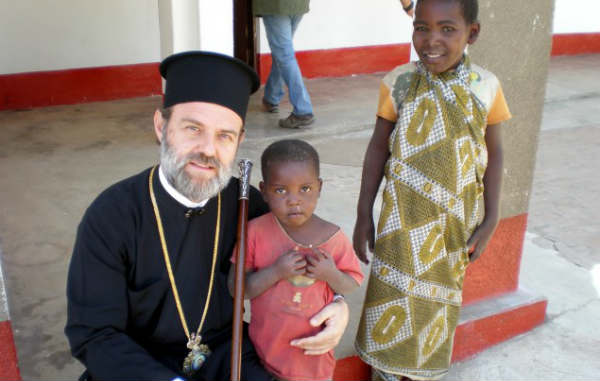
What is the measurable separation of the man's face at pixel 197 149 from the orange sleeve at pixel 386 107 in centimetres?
66

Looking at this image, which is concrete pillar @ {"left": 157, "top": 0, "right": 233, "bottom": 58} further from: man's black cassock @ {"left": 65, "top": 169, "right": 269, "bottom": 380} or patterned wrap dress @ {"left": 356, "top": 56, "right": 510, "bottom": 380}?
man's black cassock @ {"left": 65, "top": 169, "right": 269, "bottom": 380}

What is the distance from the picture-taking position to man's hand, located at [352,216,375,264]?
259 cm

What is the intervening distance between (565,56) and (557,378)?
8.21 m

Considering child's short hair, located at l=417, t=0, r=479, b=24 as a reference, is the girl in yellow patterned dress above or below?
below

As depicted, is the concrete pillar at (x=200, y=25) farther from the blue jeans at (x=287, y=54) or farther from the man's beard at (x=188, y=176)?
the man's beard at (x=188, y=176)

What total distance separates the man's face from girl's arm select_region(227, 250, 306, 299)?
1.00 ft

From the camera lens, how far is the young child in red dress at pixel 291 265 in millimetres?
2145

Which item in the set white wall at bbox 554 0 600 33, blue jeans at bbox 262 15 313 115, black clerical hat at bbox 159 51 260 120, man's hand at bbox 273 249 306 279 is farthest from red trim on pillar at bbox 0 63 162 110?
white wall at bbox 554 0 600 33

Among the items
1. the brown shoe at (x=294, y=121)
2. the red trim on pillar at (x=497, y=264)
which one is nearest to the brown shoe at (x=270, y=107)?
the brown shoe at (x=294, y=121)

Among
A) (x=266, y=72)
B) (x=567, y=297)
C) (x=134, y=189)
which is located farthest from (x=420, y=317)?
(x=266, y=72)

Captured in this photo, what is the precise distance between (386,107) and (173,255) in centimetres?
99

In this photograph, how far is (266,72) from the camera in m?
7.86

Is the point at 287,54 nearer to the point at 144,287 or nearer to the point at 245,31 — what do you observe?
the point at 245,31

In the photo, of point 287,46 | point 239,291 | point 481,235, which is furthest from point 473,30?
point 287,46
